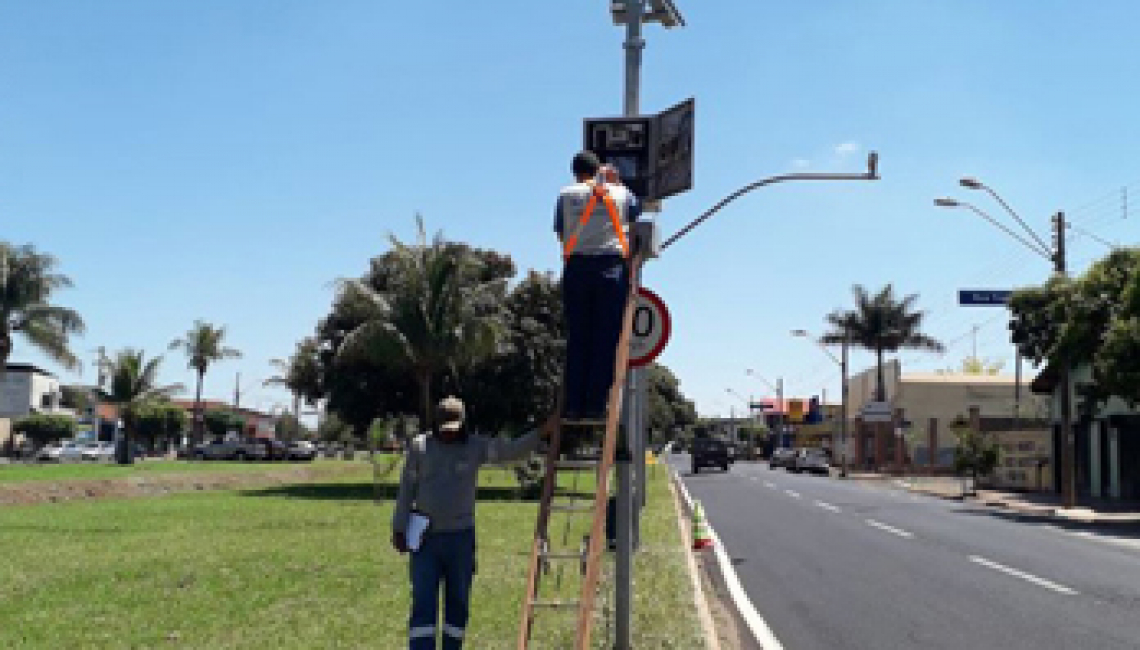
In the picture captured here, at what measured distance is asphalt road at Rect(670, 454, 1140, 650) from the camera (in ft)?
31.5

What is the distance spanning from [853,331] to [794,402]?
4298 centimetres

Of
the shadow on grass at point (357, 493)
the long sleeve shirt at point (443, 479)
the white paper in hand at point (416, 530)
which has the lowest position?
the shadow on grass at point (357, 493)

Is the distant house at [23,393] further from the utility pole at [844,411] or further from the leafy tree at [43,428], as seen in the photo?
the utility pole at [844,411]

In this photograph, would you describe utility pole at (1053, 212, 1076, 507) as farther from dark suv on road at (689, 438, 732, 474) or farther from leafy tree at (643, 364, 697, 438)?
leafy tree at (643, 364, 697, 438)

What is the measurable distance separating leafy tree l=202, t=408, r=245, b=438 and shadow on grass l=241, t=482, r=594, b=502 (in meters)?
64.4

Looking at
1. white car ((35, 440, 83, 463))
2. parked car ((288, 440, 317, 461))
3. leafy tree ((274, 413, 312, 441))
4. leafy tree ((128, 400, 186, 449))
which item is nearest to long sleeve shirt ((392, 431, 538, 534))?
white car ((35, 440, 83, 463))

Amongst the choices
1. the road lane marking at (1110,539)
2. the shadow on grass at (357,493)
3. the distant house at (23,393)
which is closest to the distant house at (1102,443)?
the road lane marking at (1110,539)

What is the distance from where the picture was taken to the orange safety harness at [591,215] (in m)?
6.20

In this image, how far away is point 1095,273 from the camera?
29531 mm

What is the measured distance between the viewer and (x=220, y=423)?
99.7 m

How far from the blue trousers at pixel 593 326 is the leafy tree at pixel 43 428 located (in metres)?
78.0

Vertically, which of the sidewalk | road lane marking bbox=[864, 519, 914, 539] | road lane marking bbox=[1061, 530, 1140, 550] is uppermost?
road lane marking bbox=[864, 519, 914, 539]

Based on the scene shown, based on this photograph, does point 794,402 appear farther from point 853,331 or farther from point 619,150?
point 619,150

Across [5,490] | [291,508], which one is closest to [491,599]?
[291,508]
